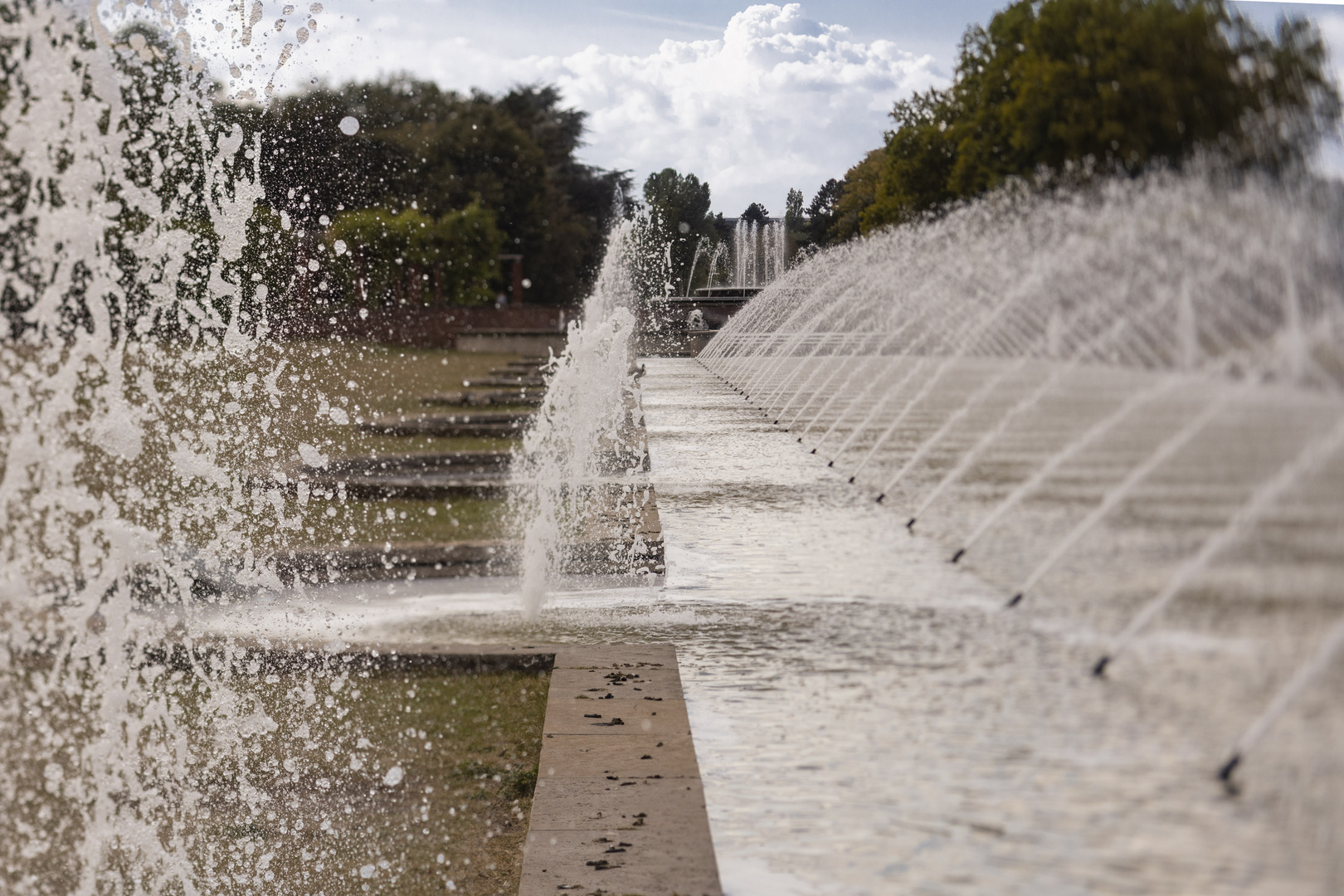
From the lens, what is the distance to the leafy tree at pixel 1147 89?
2629 mm

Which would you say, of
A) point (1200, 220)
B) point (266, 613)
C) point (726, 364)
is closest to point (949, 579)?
point (1200, 220)

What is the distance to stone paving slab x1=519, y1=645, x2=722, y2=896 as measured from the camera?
250cm

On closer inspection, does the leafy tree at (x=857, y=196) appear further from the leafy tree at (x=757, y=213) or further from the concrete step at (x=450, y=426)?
the concrete step at (x=450, y=426)

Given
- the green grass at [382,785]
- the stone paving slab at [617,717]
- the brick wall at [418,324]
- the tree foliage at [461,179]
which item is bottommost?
the green grass at [382,785]

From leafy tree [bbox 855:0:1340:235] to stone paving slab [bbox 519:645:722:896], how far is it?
175 cm

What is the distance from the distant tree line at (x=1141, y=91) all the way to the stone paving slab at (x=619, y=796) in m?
1.74

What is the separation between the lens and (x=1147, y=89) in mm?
3395

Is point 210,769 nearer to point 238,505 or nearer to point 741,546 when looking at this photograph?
point 741,546

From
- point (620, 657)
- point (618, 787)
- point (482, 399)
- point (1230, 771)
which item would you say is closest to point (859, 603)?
point (620, 657)

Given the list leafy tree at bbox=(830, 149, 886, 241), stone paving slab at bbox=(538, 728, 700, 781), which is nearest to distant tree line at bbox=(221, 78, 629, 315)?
leafy tree at bbox=(830, 149, 886, 241)

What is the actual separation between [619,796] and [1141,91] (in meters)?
2.30

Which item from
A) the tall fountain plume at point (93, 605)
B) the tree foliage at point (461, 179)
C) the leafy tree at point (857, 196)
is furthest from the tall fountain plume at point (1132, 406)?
the tree foliage at point (461, 179)

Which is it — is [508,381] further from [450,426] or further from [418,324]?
[418,324]

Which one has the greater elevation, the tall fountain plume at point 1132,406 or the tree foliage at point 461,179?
the tree foliage at point 461,179
